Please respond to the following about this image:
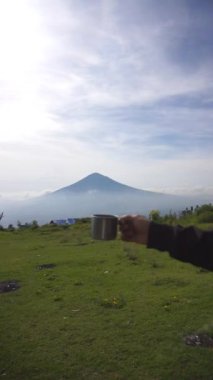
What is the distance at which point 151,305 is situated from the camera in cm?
739

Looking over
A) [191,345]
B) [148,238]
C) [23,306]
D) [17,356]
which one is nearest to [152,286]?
[23,306]

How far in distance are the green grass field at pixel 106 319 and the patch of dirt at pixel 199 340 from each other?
0.25 ft

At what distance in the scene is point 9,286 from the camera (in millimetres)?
9312

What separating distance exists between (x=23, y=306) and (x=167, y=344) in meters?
2.94

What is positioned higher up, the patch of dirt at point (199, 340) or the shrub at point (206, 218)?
the shrub at point (206, 218)

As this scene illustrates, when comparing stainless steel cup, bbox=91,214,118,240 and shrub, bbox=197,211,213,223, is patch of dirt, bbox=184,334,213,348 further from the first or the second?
shrub, bbox=197,211,213,223

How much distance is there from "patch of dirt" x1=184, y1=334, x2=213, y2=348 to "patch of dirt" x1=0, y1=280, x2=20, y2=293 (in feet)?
13.8

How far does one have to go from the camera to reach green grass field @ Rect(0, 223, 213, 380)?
527 centimetres

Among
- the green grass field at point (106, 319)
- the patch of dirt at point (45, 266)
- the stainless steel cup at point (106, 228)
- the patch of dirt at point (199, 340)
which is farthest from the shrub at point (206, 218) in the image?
the stainless steel cup at point (106, 228)

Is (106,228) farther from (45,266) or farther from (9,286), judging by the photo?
(45,266)

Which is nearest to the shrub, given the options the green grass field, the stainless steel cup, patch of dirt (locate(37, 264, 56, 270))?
the green grass field

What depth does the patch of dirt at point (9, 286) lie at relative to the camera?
9.01 m

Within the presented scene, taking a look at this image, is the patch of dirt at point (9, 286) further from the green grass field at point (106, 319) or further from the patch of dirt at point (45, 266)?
the patch of dirt at point (45, 266)

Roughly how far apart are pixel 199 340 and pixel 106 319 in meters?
1.51
